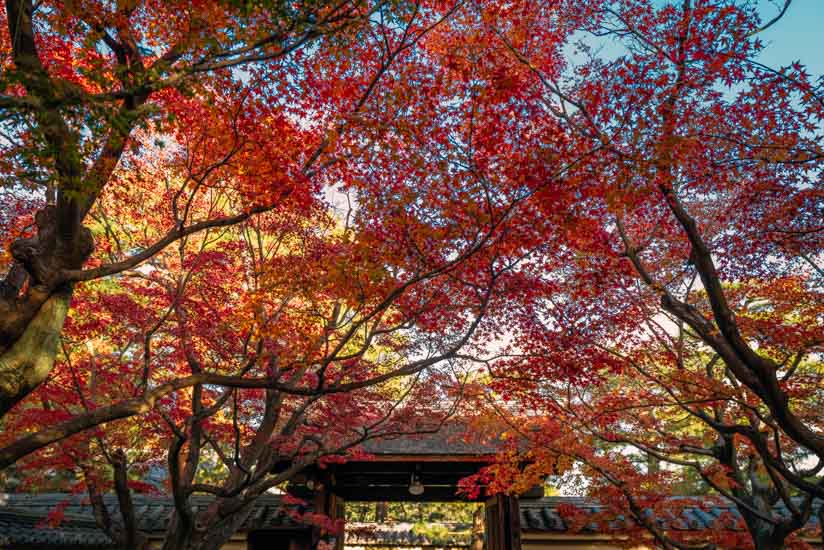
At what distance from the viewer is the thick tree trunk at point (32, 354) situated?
4.58 metres

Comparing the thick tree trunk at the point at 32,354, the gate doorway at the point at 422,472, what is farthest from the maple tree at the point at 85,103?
the gate doorway at the point at 422,472

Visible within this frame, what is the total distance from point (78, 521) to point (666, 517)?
1263cm

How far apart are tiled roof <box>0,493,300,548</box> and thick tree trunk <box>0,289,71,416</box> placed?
7.72 m

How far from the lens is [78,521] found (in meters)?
11.9

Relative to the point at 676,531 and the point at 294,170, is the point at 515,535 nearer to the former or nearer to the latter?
the point at 676,531

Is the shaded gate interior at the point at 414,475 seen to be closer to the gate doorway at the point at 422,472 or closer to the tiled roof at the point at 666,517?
the gate doorway at the point at 422,472

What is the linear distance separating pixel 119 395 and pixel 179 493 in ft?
16.4

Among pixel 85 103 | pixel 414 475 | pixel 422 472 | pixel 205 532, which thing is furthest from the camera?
pixel 422 472

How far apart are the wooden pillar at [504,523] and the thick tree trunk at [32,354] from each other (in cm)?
951

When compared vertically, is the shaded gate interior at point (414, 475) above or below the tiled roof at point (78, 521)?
above

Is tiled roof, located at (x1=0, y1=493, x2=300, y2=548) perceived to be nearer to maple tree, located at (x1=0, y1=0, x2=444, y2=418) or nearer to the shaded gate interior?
the shaded gate interior

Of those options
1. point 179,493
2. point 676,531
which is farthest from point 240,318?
point 676,531

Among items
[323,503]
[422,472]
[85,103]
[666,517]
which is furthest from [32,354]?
[666,517]

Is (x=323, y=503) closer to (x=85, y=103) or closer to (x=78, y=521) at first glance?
(x=78, y=521)
